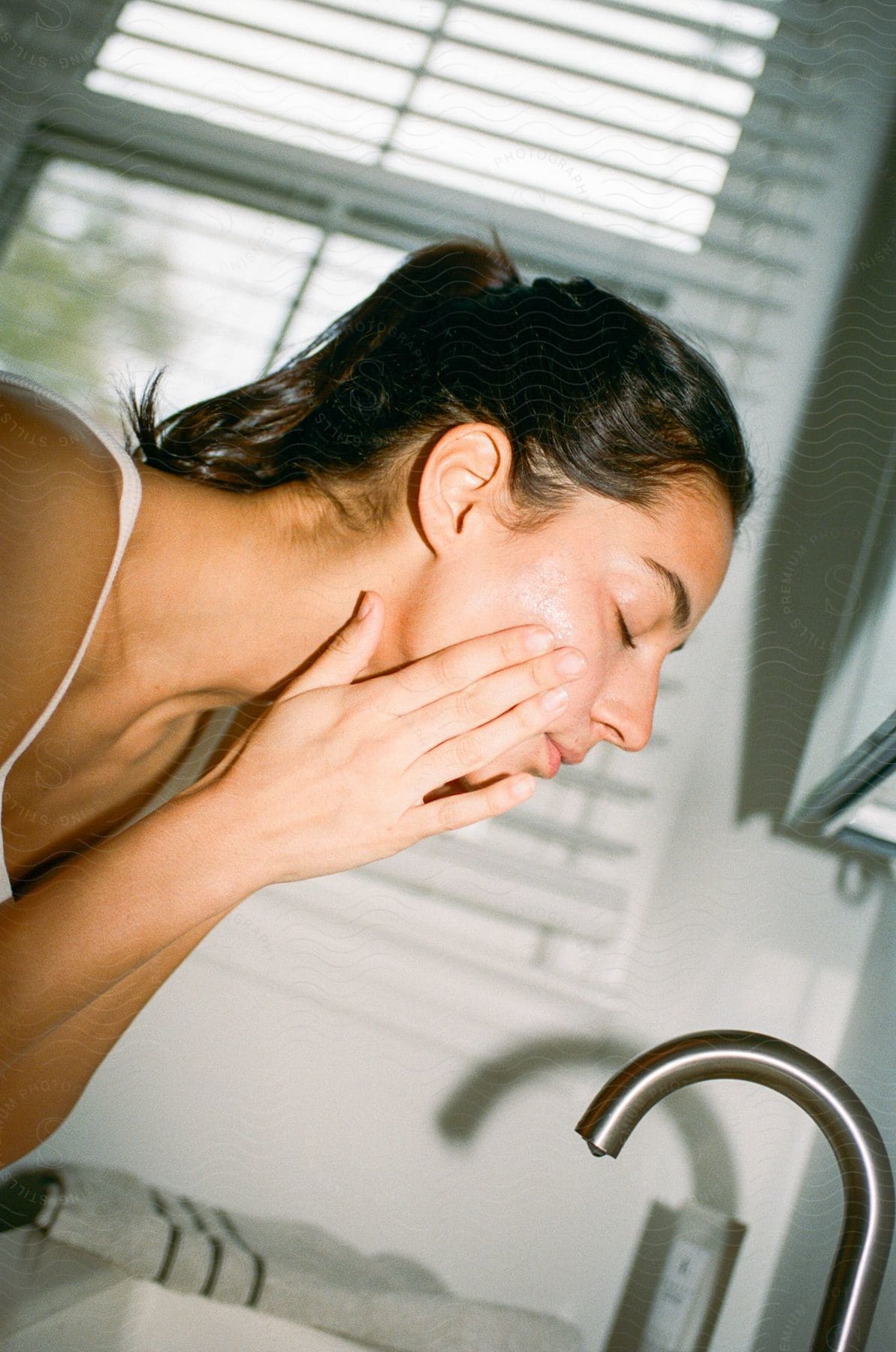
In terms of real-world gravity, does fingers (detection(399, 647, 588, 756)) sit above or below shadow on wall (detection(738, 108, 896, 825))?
below

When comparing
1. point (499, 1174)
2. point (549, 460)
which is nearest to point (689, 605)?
point (549, 460)

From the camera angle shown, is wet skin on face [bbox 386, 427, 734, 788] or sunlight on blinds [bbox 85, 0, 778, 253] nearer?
wet skin on face [bbox 386, 427, 734, 788]

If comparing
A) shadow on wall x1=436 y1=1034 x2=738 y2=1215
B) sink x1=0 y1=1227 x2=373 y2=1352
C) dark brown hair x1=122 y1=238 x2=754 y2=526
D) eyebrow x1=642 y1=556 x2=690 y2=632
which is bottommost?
sink x1=0 y1=1227 x2=373 y2=1352

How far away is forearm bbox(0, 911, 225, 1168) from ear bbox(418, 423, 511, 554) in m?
0.29

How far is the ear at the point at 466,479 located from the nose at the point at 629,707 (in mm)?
125

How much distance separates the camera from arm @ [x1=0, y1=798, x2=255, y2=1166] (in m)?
0.52

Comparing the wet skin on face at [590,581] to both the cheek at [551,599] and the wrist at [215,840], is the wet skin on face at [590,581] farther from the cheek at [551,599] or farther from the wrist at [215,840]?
the wrist at [215,840]

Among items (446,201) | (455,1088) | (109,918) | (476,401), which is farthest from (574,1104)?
(446,201)

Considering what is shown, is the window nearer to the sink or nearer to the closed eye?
the closed eye

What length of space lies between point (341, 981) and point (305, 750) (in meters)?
0.16

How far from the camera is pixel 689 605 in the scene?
1.76 ft

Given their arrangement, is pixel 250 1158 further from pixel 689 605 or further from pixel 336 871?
pixel 689 605

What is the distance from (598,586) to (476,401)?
0.46 feet

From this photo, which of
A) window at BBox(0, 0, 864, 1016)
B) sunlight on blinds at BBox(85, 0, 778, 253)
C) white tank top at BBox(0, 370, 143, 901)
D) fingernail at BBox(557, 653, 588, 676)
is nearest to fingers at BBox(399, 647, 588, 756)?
fingernail at BBox(557, 653, 588, 676)
